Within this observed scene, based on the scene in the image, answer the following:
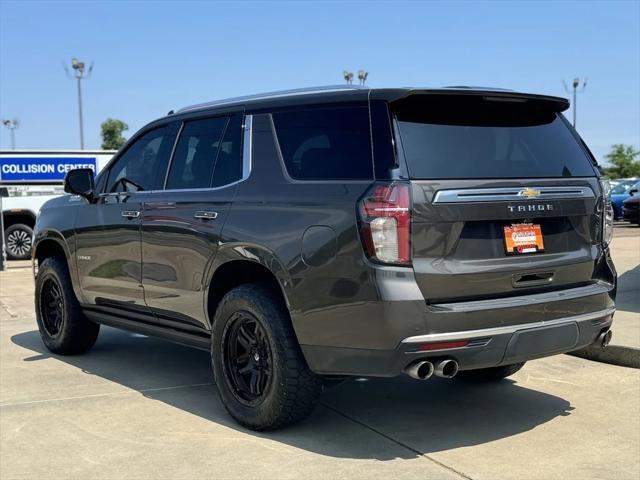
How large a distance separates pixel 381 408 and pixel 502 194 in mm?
1772

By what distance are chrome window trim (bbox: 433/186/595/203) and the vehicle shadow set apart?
1389mm

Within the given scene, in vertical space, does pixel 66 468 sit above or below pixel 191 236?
below

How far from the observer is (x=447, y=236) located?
12.9 feet

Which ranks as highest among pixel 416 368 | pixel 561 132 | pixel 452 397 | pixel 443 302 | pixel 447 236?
pixel 561 132

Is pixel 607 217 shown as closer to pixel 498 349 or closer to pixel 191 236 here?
pixel 498 349

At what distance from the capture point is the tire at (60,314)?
6.63m

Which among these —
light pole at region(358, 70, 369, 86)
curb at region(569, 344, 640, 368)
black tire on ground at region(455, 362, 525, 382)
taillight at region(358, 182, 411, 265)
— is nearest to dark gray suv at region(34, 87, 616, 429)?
taillight at region(358, 182, 411, 265)

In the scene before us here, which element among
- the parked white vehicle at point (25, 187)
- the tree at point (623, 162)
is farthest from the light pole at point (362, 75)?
the tree at point (623, 162)

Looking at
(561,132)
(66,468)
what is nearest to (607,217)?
(561,132)

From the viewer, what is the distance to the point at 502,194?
4.08 m

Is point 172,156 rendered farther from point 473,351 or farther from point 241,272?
point 473,351

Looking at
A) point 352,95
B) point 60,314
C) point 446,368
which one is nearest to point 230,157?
point 352,95

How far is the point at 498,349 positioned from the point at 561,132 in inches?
58.9

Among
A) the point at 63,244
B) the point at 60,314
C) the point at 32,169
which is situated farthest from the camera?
the point at 32,169
